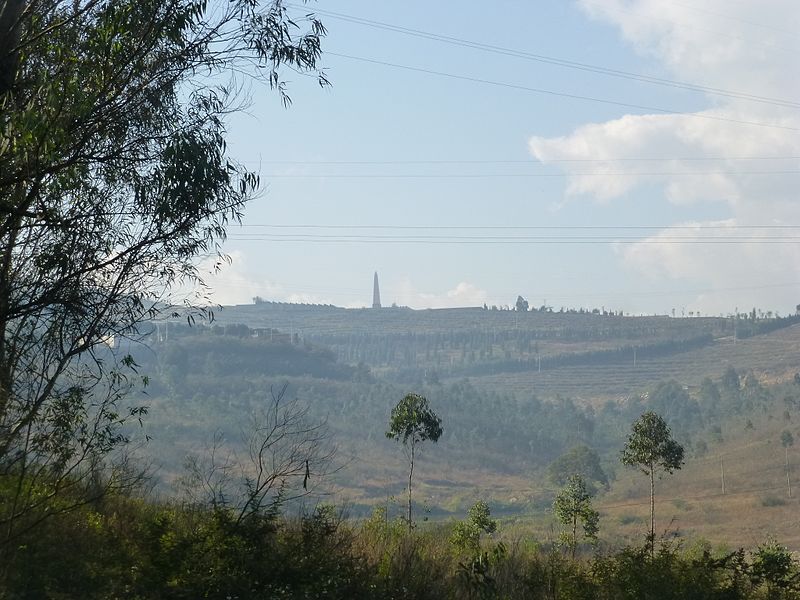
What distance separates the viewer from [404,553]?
1298 cm

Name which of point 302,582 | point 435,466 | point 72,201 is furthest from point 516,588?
point 435,466

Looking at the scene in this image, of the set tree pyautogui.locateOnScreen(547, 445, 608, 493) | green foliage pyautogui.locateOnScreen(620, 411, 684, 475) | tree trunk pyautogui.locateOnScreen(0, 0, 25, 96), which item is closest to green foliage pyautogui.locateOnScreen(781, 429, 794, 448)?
tree pyautogui.locateOnScreen(547, 445, 608, 493)

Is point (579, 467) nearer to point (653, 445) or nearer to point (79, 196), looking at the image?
point (653, 445)

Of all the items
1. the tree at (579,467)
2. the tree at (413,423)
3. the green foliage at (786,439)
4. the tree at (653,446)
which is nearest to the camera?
the tree at (413,423)

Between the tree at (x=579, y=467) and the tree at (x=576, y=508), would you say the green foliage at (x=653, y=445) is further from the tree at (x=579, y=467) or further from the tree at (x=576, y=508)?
the tree at (x=579, y=467)

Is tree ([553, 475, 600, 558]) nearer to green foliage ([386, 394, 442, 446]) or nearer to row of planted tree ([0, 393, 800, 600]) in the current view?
green foliage ([386, 394, 442, 446])

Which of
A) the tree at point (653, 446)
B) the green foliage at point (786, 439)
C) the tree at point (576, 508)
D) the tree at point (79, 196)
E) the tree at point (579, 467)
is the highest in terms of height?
the tree at point (79, 196)

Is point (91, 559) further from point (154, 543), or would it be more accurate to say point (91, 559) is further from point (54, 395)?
point (54, 395)

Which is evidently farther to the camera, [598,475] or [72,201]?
[598,475]

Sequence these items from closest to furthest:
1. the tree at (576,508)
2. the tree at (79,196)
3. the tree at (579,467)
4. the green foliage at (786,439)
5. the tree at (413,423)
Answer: the tree at (79,196), the tree at (576,508), the tree at (413,423), the green foliage at (786,439), the tree at (579,467)

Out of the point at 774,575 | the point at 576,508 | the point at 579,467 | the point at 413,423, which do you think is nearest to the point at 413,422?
the point at 413,423

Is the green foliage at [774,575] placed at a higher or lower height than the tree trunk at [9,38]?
lower

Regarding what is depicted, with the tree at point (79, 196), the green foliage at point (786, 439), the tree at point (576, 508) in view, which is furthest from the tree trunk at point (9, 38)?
the green foliage at point (786, 439)

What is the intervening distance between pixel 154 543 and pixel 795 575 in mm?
7394
